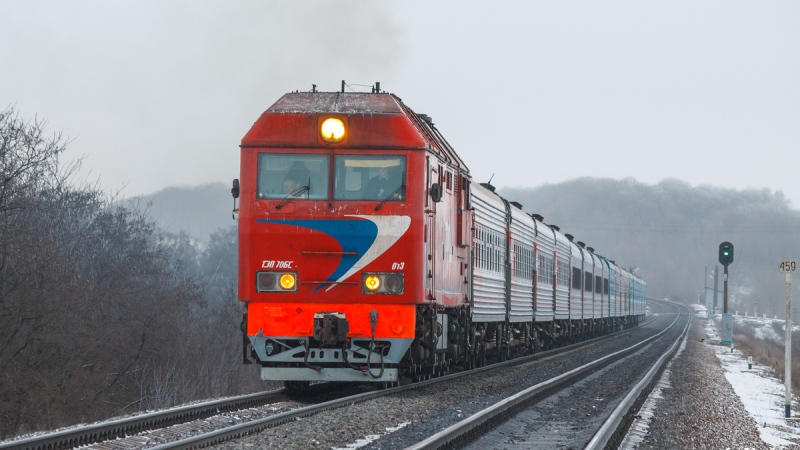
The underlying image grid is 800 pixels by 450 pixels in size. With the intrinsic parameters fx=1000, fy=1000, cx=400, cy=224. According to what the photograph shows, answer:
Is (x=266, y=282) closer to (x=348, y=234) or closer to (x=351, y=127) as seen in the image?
(x=348, y=234)

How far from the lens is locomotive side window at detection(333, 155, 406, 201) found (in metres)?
12.6

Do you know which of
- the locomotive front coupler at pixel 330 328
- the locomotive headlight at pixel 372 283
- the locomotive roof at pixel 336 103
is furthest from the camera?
the locomotive roof at pixel 336 103

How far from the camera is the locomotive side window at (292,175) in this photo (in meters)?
12.6

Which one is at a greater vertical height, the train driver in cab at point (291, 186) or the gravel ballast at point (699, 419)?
the train driver in cab at point (291, 186)

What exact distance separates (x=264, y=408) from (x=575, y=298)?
24191 mm

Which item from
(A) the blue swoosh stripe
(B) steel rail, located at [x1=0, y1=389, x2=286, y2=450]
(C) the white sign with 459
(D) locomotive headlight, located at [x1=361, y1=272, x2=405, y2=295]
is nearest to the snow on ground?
(C) the white sign with 459

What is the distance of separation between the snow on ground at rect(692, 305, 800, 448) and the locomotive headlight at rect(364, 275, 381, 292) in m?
4.85

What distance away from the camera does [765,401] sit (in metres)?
17.7

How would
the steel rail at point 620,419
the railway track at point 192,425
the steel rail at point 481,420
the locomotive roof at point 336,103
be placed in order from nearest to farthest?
the railway track at point 192,425, the steel rail at point 481,420, the steel rail at point 620,419, the locomotive roof at point 336,103

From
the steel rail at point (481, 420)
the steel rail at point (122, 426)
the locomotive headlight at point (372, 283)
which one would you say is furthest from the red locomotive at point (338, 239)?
the steel rail at point (481, 420)

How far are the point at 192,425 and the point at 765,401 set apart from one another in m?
11.7

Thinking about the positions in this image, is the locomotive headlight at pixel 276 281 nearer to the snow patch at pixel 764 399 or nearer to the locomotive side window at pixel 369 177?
the locomotive side window at pixel 369 177

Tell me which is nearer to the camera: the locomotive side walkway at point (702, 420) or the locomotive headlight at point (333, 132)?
the locomotive side walkway at point (702, 420)

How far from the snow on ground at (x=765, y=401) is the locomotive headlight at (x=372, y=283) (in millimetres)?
4847
